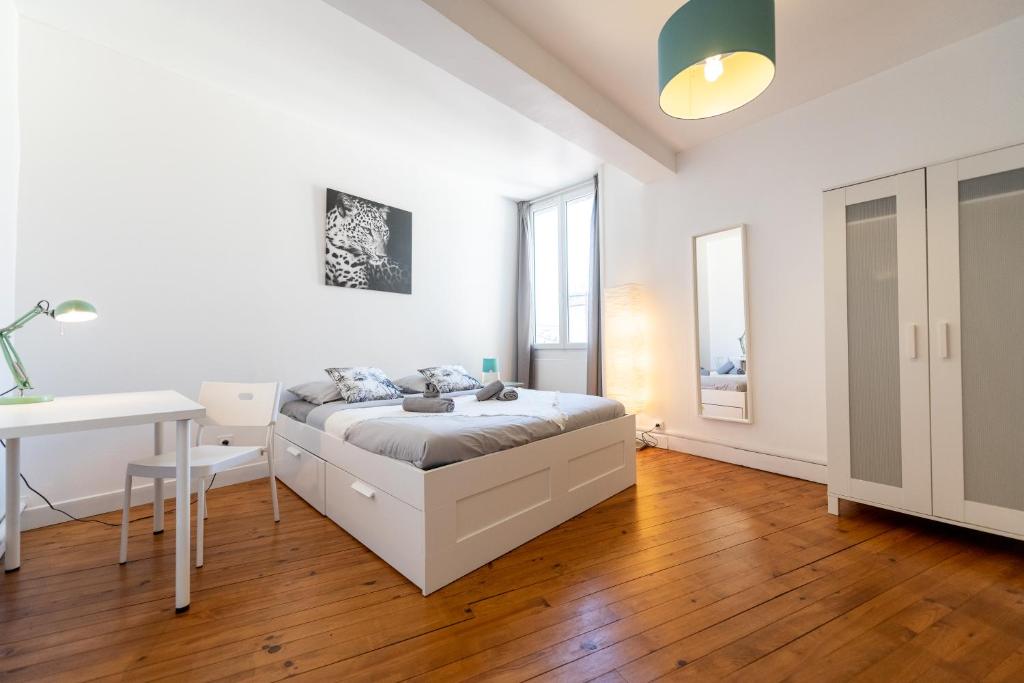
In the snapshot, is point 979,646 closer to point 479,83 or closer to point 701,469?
point 701,469

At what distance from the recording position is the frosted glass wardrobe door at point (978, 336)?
6.06 ft

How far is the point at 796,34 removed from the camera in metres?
2.31

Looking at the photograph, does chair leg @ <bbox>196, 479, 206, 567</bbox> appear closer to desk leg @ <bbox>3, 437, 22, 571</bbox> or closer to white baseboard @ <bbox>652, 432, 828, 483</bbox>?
desk leg @ <bbox>3, 437, 22, 571</bbox>

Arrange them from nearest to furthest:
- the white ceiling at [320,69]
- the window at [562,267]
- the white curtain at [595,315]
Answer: the white ceiling at [320,69], the white curtain at [595,315], the window at [562,267]

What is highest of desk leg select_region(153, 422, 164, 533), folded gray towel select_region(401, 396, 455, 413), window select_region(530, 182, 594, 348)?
window select_region(530, 182, 594, 348)

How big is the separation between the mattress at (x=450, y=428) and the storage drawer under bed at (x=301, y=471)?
0.21 m

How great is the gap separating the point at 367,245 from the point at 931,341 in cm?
397

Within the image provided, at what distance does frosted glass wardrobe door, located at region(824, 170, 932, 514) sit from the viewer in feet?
6.80

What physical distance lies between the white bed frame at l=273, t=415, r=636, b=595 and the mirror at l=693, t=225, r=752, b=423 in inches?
47.6

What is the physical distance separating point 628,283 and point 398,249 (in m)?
2.32

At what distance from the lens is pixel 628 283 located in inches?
160

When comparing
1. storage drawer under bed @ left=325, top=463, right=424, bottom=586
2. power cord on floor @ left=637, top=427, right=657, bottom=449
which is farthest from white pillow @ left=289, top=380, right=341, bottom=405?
power cord on floor @ left=637, top=427, right=657, bottom=449

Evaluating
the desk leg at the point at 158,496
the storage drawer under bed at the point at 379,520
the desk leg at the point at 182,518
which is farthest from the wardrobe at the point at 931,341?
the desk leg at the point at 158,496

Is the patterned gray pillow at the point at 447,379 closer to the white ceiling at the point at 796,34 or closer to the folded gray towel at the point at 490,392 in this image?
the folded gray towel at the point at 490,392
